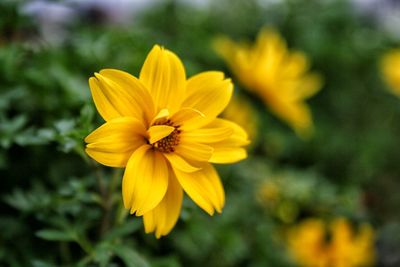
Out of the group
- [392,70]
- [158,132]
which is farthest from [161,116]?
[392,70]

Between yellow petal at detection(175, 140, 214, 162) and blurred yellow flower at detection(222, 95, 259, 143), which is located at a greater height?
yellow petal at detection(175, 140, 214, 162)

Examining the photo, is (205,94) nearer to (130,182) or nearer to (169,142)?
(169,142)

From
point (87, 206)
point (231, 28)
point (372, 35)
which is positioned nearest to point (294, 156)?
point (231, 28)

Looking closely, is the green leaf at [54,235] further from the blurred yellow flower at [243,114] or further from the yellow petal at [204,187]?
the blurred yellow flower at [243,114]

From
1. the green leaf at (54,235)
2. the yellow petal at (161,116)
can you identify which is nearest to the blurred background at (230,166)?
the green leaf at (54,235)

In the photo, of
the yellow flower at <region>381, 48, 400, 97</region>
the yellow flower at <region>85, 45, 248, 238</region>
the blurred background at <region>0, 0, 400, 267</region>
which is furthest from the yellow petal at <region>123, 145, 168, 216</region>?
the yellow flower at <region>381, 48, 400, 97</region>

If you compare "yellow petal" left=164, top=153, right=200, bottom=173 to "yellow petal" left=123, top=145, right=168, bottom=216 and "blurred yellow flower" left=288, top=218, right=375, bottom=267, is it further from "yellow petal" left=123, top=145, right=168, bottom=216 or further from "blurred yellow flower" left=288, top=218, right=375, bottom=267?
"blurred yellow flower" left=288, top=218, right=375, bottom=267

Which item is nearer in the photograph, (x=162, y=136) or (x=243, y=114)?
(x=162, y=136)
